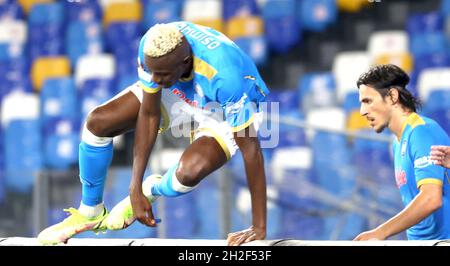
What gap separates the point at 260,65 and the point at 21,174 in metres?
3.65

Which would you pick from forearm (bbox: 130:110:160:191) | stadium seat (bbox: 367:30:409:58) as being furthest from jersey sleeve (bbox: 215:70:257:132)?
stadium seat (bbox: 367:30:409:58)

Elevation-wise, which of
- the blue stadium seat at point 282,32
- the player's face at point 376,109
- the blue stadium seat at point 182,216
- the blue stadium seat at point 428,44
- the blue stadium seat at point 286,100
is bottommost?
the blue stadium seat at point 182,216

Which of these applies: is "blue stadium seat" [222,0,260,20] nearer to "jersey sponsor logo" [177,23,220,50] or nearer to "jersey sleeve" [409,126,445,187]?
"jersey sponsor logo" [177,23,220,50]

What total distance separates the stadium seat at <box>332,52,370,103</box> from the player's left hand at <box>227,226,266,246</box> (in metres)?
5.39

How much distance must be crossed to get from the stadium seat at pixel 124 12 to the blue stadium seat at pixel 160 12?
0.10 m

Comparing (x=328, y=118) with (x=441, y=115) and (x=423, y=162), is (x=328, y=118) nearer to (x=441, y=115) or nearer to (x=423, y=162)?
(x=441, y=115)

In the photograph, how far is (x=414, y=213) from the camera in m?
3.70

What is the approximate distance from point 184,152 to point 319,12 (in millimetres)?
6196

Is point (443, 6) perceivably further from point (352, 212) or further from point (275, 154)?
point (352, 212)

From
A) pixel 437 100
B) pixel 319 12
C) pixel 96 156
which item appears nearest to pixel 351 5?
pixel 319 12

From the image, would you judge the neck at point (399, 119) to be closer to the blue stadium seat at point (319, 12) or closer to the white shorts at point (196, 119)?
the white shorts at point (196, 119)

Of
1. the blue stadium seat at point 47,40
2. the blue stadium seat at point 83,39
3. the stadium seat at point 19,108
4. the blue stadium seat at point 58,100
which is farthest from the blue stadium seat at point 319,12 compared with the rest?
the stadium seat at point 19,108

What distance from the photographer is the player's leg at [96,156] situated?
4.19m

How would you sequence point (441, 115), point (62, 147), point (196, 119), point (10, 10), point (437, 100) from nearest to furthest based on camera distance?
1. point (196, 119)
2. point (441, 115)
3. point (437, 100)
4. point (62, 147)
5. point (10, 10)
